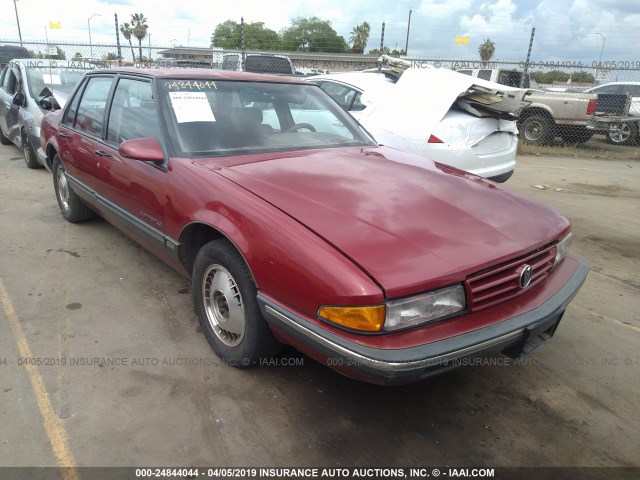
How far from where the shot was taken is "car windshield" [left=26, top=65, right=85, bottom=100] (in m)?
7.07

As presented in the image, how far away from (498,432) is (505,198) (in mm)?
1253

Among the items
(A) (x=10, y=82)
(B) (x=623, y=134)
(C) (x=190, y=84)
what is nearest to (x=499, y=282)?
(C) (x=190, y=84)

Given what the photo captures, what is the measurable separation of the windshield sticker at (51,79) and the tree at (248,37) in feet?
130

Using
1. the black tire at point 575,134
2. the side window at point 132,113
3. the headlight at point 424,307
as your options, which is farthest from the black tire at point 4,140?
the black tire at point 575,134

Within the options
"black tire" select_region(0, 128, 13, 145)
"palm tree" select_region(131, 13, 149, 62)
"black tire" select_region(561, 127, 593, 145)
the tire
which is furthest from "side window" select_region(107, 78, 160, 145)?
"palm tree" select_region(131, 13, 149, 62)

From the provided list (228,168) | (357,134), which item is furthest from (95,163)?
(357,134)

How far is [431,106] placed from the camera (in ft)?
18.3

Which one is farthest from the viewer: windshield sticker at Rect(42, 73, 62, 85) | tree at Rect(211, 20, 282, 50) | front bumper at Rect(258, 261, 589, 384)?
tree at Rect(211, 20, 282, 50)

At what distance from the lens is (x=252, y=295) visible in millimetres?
2346

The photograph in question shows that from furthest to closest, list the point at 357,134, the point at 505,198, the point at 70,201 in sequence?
1. the point at 70,201
2. the point at 357,134
3. the point at 505,198

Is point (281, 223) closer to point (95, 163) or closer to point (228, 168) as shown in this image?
point (228, 168)

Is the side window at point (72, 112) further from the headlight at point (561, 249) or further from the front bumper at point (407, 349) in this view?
the headlight at point (561, 249)

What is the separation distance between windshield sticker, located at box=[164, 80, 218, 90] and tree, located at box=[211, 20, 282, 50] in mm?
43999

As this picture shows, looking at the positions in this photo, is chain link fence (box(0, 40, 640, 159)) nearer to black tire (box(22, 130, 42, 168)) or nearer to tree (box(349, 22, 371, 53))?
black tire (box(22, 130, 42, 168))
